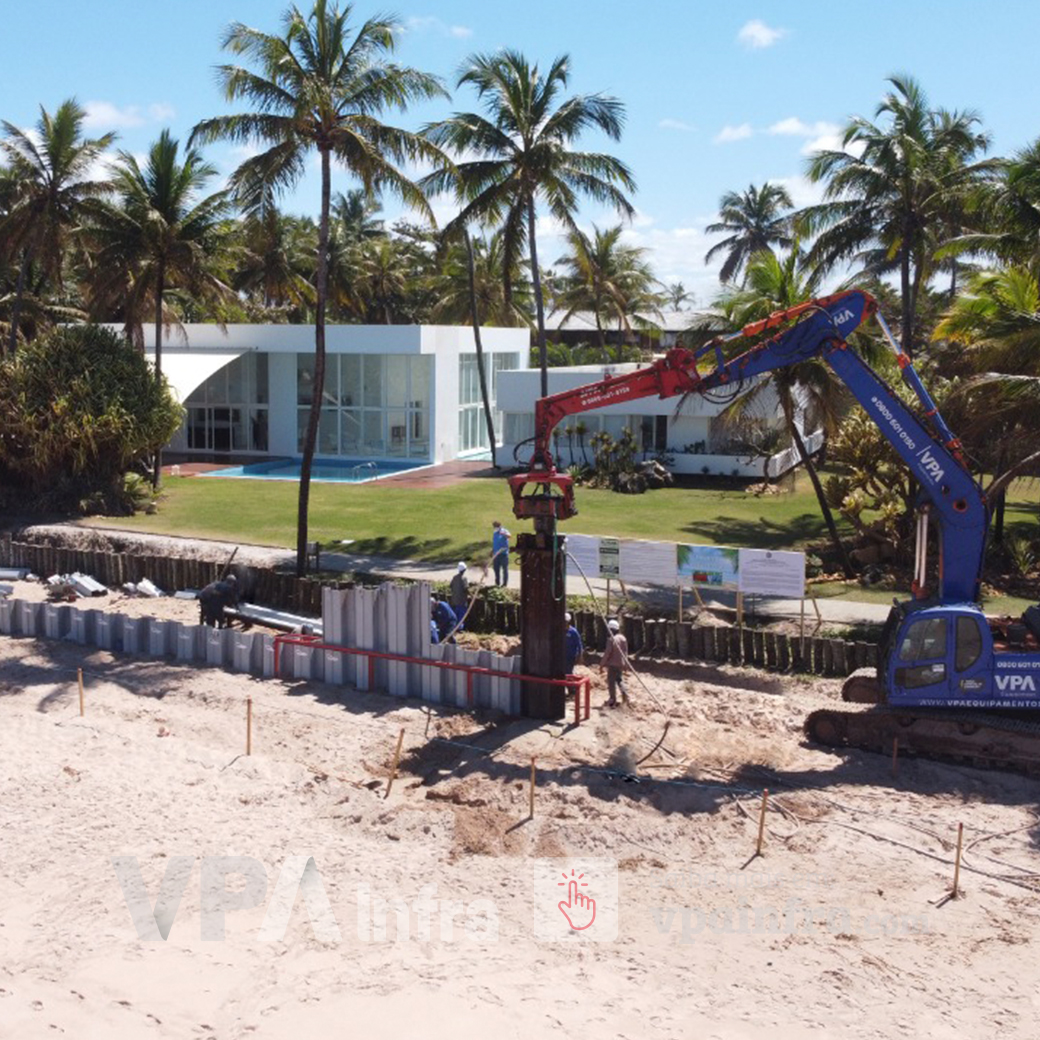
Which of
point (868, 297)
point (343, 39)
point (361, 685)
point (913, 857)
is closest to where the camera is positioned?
point (913, 857)

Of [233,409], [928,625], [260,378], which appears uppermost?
[260,378]

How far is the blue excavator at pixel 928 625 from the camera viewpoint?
1457 centimetres

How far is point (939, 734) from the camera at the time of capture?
1498 cm

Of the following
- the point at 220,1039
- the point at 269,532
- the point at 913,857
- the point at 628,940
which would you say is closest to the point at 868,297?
the point at 913,857

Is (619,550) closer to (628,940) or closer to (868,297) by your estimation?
(868,297)

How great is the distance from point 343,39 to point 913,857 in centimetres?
1815

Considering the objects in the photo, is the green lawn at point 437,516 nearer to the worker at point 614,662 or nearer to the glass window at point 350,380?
the glass window at point 350,380

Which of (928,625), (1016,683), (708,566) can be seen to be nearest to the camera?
(1016,683)

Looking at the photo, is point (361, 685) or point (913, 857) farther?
point (361, 685)

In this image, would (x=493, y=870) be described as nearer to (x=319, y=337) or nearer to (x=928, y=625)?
(x=928, y=625)

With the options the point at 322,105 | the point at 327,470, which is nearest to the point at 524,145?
the point at 322,105

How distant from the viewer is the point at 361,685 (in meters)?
18.4

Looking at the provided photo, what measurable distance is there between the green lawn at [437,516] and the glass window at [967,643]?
12920mm

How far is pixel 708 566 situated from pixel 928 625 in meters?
6.40
